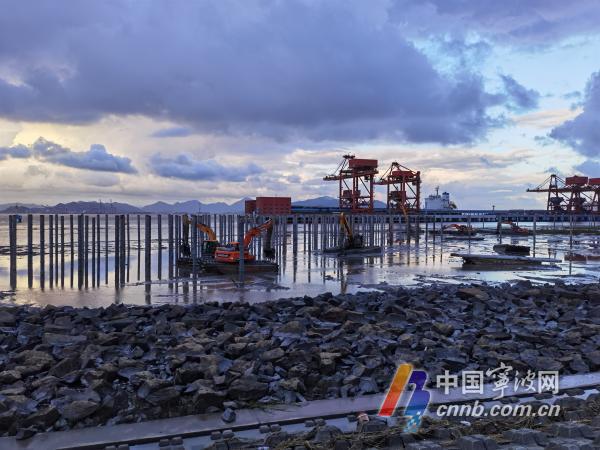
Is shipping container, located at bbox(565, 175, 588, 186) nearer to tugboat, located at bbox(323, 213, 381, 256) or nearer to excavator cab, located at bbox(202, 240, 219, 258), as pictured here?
tugboat, located at bbox(323, 213, 381, 256)

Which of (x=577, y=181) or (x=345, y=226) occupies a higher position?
(x=577, y=181)

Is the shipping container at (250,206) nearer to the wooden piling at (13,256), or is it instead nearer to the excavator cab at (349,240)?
the excavator cab at (349,240)

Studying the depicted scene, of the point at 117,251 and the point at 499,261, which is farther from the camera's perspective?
the point at 499,261

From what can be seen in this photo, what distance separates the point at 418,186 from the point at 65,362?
7363 cm

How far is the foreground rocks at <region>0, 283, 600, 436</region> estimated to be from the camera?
6.18 m

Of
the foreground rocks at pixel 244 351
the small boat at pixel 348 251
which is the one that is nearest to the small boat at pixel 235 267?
the small boat at pixel 348 251

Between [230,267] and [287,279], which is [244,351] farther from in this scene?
[230,267]

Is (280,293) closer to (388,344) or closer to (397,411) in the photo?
(388,344)

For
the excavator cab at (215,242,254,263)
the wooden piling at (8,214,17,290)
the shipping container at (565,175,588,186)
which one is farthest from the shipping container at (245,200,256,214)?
the shipping container at (565,175,588,186)

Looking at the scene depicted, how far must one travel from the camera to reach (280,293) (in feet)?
58.5

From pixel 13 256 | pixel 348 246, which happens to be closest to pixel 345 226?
pixel 348 246

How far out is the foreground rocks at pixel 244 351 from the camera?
6184mm

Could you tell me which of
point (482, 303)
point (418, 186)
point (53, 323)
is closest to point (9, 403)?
point (53, 323)

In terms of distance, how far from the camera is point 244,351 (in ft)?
26.7
